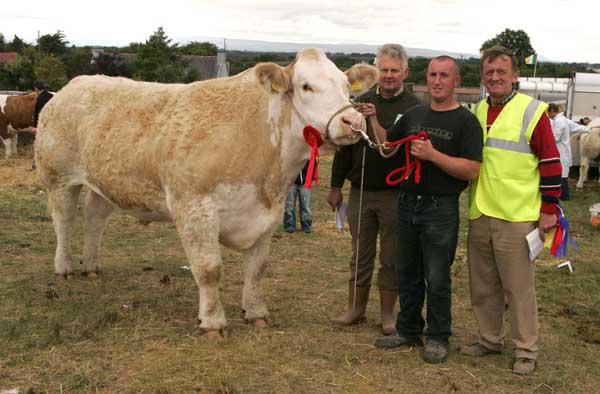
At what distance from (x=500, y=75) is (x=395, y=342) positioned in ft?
7.06

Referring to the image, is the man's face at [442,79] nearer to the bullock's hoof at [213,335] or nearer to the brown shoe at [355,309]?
the brown shoe at [355,309]

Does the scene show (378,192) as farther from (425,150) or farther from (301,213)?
(301,213)

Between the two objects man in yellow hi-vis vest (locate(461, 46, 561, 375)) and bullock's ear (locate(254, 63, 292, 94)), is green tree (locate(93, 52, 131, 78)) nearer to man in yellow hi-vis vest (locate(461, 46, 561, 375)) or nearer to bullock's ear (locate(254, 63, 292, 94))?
bullock's ear (locate(254, 63, 292, 94))

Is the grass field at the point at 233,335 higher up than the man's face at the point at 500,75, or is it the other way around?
the man's face at the point at 500,75

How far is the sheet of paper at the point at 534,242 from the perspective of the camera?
4.46m

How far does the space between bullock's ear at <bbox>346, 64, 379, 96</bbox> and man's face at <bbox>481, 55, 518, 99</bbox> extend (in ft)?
3.01

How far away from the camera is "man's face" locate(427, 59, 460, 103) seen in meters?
4.45

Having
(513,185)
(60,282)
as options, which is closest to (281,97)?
(513,185)

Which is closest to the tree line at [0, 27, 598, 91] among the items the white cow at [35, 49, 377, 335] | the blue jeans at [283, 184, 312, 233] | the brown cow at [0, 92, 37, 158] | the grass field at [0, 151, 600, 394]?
the brown cow at [0, 92, 37, 158]

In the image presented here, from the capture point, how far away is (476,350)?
4.94 m

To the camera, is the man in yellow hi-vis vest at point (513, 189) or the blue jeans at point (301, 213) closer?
the man in yellow hi-vis vest at point (513, 189)

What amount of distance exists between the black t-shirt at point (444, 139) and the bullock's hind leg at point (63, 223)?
3.81m

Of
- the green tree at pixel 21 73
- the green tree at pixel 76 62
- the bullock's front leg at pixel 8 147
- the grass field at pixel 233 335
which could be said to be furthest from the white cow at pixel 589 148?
the green tree at pixel 76 62

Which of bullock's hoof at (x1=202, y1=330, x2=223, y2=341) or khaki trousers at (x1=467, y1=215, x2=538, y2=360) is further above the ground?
khaki trousers at (x1=467, y1=215, x2=538, y2=360)
